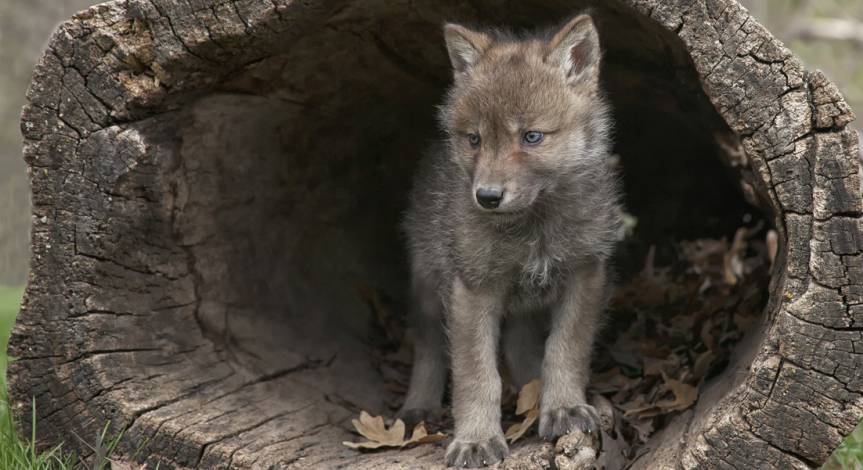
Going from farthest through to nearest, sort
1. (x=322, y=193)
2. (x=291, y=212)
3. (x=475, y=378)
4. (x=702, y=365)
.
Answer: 1. (x=322, y=193)
2. (x=291, y=212)
3. (x=702, y=365)
4. (x=475, y=378)

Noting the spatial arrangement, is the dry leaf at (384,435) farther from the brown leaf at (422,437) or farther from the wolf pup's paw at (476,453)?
the wolf pup's paw at (476,453)

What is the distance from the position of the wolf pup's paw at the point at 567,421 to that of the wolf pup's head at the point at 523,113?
0.81 metres

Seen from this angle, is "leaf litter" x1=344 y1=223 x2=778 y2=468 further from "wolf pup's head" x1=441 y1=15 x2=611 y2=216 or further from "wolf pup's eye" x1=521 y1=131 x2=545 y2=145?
"wolf pup's eye" x1=521 y1=131 x2=545 y2=145

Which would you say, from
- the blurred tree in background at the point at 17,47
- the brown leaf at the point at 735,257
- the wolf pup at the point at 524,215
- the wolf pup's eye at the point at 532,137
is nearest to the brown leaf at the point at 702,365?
the wolf pup at the point at 524,215

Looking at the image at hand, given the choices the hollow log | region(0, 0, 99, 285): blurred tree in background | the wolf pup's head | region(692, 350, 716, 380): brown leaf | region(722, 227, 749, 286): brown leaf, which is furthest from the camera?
region(0, 0, 99, 285): blurred tree in background

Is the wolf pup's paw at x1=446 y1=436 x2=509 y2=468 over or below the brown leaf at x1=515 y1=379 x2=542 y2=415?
below

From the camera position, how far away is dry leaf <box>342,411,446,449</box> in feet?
13.2

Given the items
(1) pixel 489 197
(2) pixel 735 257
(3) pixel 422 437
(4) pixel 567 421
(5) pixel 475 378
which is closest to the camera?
(1) pixel 489 197

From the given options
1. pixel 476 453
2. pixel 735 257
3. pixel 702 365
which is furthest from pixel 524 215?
pixel 735 257

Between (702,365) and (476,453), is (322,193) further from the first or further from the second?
(702,365)

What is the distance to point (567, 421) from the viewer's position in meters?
3.81

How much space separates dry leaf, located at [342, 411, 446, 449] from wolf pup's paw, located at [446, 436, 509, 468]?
0.26m

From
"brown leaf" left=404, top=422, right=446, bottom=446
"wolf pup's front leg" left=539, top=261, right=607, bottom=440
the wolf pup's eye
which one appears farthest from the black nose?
"brown leaf" left=404, top=422, right=446, bottom=446

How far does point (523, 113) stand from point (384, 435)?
1.46 meters
